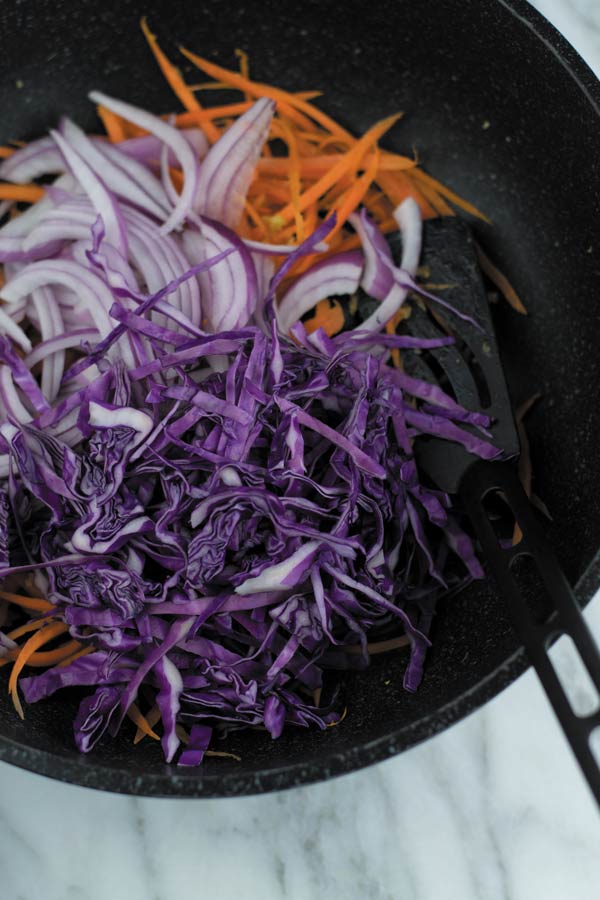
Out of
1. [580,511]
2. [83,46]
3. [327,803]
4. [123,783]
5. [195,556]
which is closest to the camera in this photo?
[123,783]

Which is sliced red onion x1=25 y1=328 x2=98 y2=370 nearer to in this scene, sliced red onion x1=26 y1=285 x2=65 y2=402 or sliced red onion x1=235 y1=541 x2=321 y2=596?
sliced red onion x1=26 y1=285 x2=65 y2=402

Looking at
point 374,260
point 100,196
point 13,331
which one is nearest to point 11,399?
point 13,331

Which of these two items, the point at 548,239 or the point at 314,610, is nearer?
the point at 314,610

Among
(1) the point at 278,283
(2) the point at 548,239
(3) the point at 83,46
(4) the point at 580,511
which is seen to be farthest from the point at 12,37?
(4) the point at 580,511

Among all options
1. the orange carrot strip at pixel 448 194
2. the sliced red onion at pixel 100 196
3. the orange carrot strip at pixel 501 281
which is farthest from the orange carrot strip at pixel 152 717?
the orange carrot strip at pixel 448 194

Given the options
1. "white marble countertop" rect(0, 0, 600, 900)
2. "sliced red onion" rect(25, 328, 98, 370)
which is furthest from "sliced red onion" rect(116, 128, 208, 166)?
"white marble countertop" rect(0, 0, 600, 900)

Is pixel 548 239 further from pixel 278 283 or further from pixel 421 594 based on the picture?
pixel 421 594

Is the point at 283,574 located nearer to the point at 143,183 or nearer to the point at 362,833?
the point at 362,833
